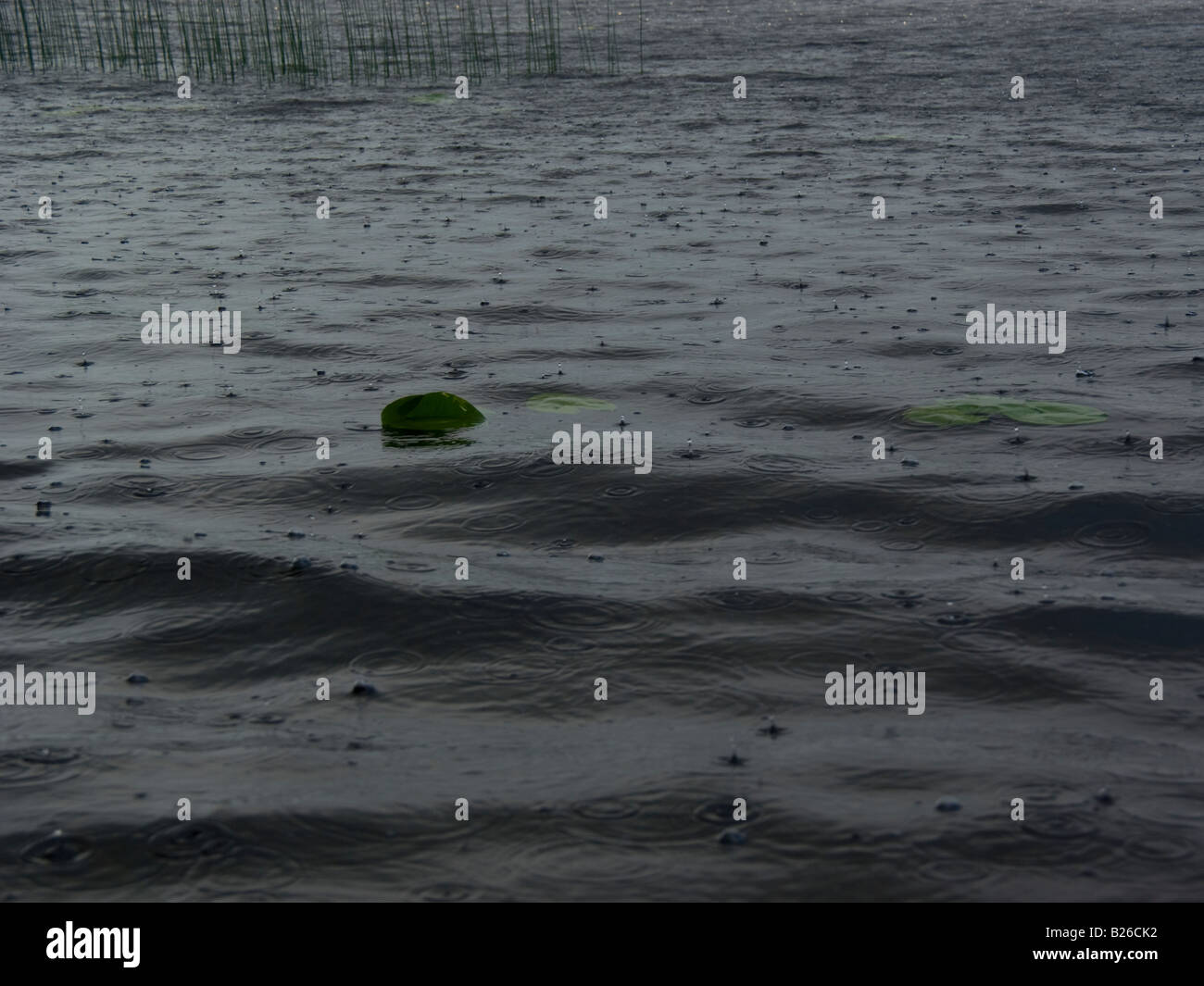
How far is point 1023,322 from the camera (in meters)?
10.7

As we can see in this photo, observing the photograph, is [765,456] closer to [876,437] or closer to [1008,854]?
[876,437]

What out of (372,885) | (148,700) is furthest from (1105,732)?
(148,700)

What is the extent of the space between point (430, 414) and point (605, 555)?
217 centimetres

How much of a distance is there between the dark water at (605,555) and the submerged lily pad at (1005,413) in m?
0.15

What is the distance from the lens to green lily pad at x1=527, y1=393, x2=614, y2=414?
Answer: 29.2 feet

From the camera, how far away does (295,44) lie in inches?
1078

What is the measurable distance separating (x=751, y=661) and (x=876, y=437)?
2.96 metres
